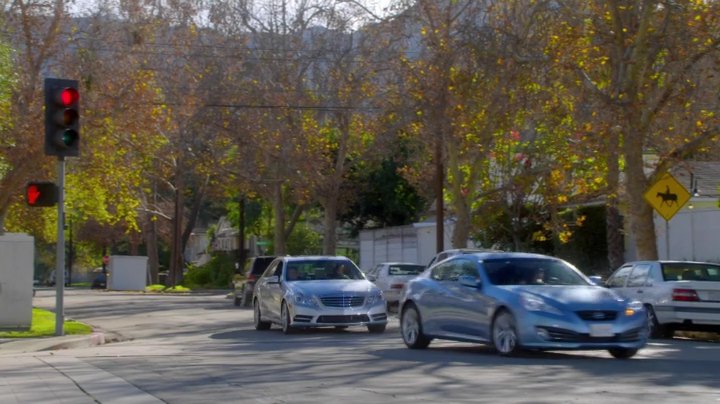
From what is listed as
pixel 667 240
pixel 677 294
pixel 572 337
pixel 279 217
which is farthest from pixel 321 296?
pixel 279 217

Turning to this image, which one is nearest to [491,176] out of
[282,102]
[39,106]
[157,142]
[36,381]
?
[282,102]

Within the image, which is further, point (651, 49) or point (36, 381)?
point (651, 49)

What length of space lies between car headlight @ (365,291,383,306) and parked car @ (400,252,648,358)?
3.59 m

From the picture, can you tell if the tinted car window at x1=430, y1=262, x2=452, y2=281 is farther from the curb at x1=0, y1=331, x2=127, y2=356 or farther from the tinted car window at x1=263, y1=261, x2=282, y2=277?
the curb at x1=0, y1=331, x2=127, y2=356

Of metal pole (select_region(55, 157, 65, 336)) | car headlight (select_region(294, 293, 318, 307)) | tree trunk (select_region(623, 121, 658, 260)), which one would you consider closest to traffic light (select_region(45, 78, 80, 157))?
metal pole (select_region(55, 157, 65, 336))

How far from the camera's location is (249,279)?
37.5 metres

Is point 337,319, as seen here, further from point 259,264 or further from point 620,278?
point 259,264

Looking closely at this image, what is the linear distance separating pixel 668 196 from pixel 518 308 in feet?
32.5

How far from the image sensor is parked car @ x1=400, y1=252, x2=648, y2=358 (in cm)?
1534

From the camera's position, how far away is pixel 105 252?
291 feet

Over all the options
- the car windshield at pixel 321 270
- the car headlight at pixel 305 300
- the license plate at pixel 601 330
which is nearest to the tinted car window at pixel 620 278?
the car windshield at pixel 321 270

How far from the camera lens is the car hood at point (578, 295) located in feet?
50.9

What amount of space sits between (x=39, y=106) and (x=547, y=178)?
1682cm

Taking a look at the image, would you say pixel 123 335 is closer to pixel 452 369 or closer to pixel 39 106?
pixel 39 106
